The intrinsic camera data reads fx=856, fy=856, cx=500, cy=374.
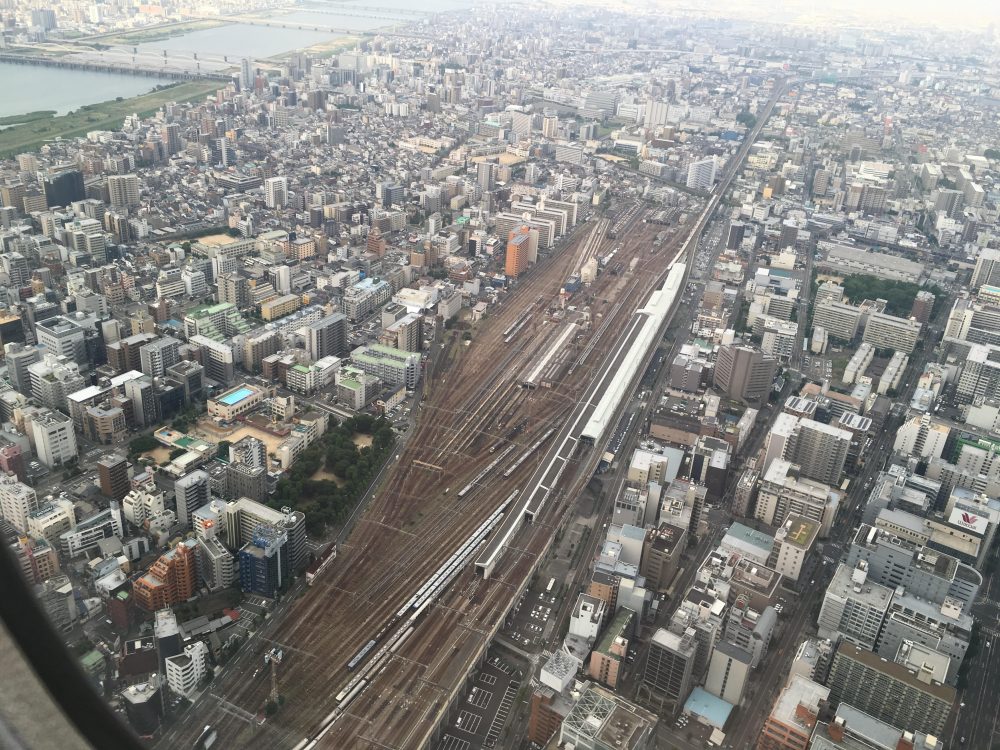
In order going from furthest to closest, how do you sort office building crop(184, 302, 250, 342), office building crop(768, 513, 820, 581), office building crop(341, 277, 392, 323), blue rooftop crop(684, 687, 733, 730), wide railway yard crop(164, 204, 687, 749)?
office building crop(341, 277, 392, 323)
office building crop(184, 302, 250, 342)
office building crop(768, 513, 820, 581)
blue rooftop crop(684, 687, 733, 730)
wide railway yard crop(164, 204, 687, 749)

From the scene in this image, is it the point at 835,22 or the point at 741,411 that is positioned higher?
the point at 835,22

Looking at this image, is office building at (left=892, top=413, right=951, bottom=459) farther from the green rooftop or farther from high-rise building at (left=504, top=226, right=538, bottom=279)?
high-rise building at (left=504, top=226, right=538, bottom=279)

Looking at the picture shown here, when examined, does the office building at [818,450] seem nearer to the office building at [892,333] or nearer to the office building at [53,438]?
the office building at [892,333]

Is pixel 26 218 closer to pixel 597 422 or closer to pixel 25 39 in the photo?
pixel 597 422

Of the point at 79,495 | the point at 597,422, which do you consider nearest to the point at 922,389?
the point at 597,422

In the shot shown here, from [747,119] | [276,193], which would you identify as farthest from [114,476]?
[747,119]

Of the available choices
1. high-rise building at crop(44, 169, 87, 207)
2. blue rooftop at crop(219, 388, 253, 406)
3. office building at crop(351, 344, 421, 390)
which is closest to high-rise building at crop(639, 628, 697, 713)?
office building at crop(351, 344, 421, 390)
